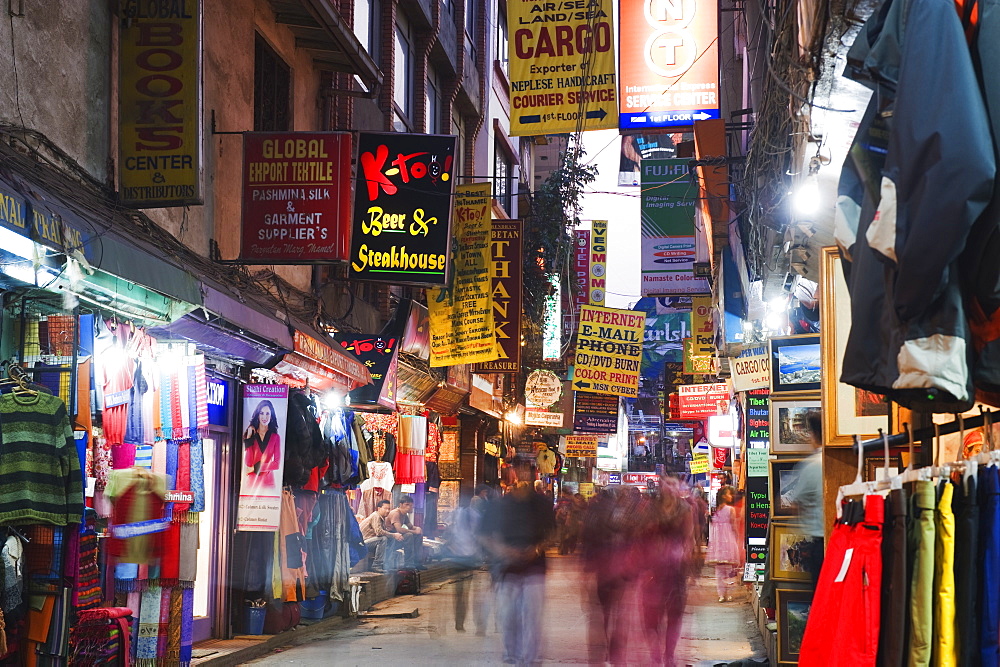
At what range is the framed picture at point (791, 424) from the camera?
427 inches

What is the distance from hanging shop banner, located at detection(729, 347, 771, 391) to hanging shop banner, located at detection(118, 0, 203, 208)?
921cm

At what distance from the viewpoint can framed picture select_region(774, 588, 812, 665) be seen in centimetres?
1031

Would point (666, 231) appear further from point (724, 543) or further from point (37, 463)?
point (37, 463)

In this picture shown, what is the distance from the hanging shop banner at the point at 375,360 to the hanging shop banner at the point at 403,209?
336cm

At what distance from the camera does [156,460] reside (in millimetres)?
10320

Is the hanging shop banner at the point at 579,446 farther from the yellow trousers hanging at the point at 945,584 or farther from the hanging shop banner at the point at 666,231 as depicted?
the yellow trousers hanging at the point at 945,584

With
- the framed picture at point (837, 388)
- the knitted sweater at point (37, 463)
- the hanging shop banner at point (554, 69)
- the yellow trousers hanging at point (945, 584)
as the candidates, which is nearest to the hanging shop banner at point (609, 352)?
the hanging shop banner at point (554, 69)

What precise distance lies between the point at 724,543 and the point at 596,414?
1620cm

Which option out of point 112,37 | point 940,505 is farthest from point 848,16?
point 112,37

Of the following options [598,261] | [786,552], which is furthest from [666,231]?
[786,552]

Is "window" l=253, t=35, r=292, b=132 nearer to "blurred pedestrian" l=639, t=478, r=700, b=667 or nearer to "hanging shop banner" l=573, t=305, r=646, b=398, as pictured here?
"blurred pedestrian" l=639, t=478, r=700, b=667

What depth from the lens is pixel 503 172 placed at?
3619 centimetres

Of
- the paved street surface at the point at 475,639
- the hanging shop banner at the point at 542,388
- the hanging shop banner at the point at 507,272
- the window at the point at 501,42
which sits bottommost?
the paved street surface at the point at 475,639

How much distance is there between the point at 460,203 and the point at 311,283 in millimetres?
3919
